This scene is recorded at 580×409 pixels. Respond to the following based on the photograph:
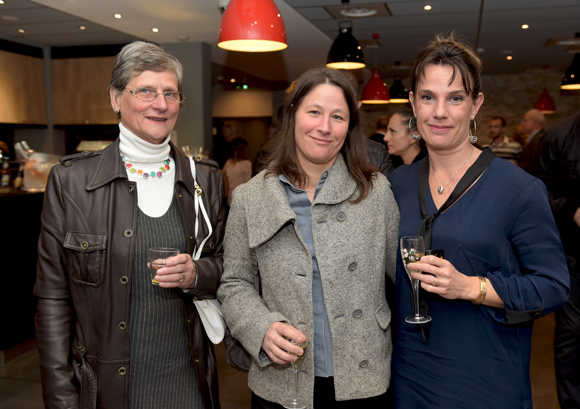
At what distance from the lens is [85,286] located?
1652 millimetres

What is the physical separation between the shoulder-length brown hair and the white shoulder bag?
0.28 metres

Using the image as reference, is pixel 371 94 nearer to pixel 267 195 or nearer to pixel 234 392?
pixel 234 392

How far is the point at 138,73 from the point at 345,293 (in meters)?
1.02

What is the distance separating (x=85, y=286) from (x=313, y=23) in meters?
6.13

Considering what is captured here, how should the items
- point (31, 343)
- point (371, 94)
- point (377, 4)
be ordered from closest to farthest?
point (31, 343) < point (377, 4) < point (371, 94)

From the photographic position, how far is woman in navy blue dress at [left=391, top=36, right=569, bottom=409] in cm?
150

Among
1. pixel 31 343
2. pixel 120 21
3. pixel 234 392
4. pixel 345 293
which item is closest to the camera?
pixel 345 293

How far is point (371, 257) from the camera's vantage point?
165cm

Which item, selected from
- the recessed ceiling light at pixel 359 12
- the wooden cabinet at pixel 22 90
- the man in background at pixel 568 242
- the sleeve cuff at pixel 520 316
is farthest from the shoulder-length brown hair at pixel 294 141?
the wooden cabinet at pixel 22 90

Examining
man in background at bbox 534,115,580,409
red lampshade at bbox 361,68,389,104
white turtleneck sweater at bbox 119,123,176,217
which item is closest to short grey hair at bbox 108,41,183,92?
white turtleneck sweater at bbox 119,123,176,217

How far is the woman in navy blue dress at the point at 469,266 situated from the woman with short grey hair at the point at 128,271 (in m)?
0.74

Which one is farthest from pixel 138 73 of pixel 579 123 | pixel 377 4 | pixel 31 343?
pixel 377 4

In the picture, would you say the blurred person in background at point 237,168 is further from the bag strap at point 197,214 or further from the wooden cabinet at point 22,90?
the bag strap at point 197,214

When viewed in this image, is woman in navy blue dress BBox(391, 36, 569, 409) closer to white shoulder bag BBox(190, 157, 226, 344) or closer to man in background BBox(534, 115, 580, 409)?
white shoulder bag BBox(190, 157, 226, 344)
